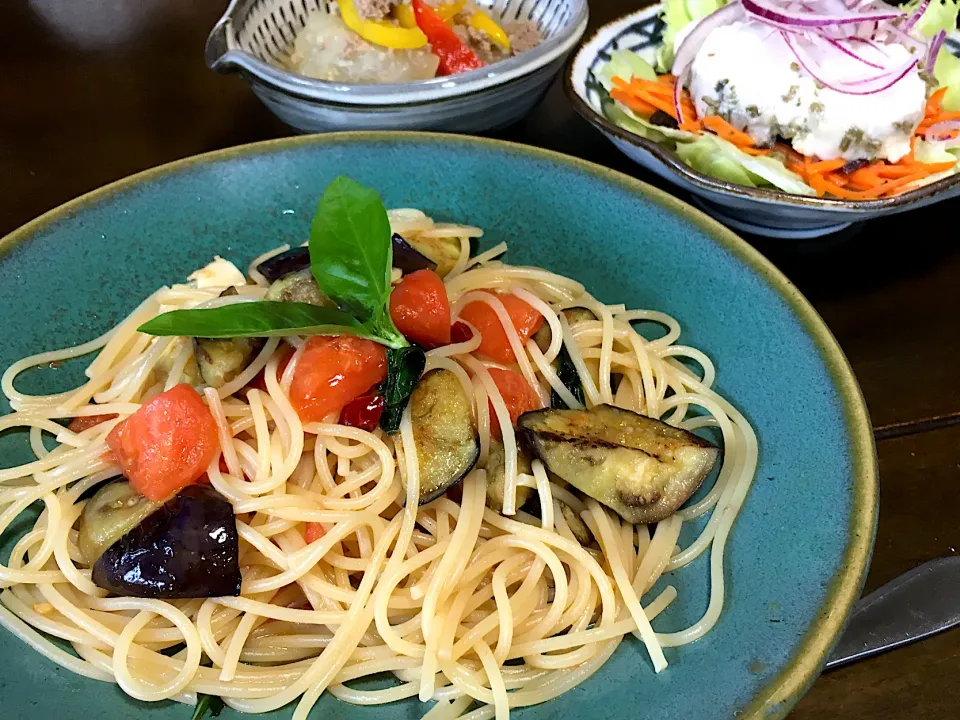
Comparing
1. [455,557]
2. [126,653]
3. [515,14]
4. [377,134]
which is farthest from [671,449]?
[515,14]

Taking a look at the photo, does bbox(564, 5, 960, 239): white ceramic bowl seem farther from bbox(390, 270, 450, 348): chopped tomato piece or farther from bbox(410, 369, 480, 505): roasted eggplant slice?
bbox(410, 369, 480, 505): roasted eggplant slice

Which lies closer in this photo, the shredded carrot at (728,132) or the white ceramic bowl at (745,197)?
the white ceramic bowl at (745,197)

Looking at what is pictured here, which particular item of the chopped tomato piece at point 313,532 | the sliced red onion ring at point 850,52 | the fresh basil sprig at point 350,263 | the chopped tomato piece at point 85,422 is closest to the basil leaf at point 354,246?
the fresh basil sprig at point 350,263

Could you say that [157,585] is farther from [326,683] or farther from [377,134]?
[377,134]

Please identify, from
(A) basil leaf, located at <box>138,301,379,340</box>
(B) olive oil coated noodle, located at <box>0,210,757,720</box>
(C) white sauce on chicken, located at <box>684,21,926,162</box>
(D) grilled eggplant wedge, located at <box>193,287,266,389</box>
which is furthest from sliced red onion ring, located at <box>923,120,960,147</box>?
(D) grilled eggplant wedge, located at <box>193,287,266,389</box>

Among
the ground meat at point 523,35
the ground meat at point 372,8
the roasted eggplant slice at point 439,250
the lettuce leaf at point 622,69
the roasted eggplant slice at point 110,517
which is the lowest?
the roasted eggplant slice at point 110,517

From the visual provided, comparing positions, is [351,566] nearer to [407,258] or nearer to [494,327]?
[494,327]

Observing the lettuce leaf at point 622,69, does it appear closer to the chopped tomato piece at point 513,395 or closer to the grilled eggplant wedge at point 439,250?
the grilled eggplant wedge at point 439,250

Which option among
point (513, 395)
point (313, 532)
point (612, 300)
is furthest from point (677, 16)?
point (313, 532)
